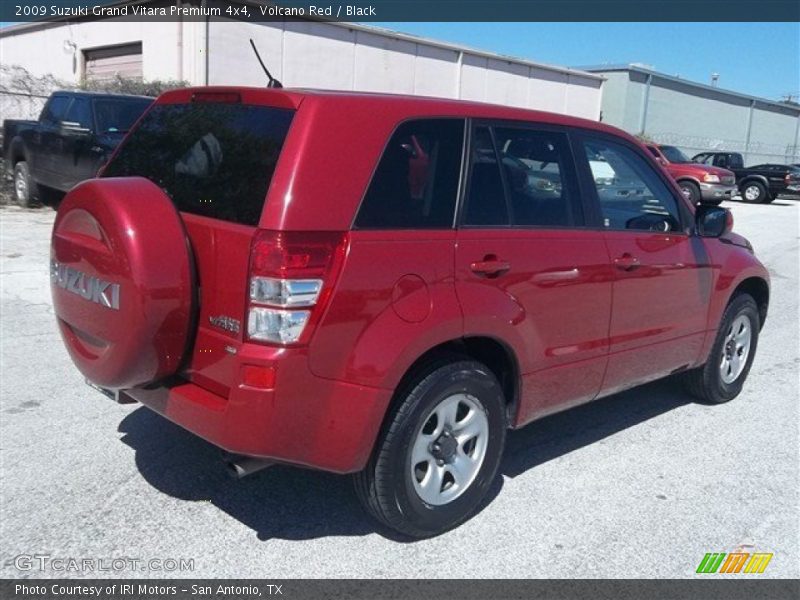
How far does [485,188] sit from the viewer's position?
375cm

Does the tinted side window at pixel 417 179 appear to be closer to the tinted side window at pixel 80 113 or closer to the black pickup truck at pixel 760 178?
the tinted side window at pixel 80 113

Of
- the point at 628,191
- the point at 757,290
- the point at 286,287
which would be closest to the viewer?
the point at 286,287

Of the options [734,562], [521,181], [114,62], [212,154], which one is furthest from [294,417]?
[114,62]

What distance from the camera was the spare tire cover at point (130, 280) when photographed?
314 centimetres

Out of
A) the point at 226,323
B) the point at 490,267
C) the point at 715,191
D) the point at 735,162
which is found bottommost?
the point at 226,323

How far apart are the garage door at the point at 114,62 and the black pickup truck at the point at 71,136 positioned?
9868mm

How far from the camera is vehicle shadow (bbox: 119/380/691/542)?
12.3ft

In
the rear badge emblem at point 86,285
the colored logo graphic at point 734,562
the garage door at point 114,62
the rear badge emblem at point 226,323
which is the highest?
the garage door at point 114,62

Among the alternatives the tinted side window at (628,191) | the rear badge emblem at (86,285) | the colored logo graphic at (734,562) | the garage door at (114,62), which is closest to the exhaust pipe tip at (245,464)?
the rear badge emblem at (86,285)

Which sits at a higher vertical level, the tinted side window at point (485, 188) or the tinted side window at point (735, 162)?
the tinted side window at point (735, 162)

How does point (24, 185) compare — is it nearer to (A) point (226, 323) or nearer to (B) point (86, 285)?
(B) point (86, 285)

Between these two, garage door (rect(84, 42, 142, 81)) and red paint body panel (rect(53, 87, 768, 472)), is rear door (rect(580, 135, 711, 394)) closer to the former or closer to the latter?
red paint body panel (rect(53, 87, 768, 472))

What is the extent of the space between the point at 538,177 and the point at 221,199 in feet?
5.37

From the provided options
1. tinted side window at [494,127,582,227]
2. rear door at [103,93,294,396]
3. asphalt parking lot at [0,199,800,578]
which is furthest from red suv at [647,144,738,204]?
rear door at [103,93,294,396]
